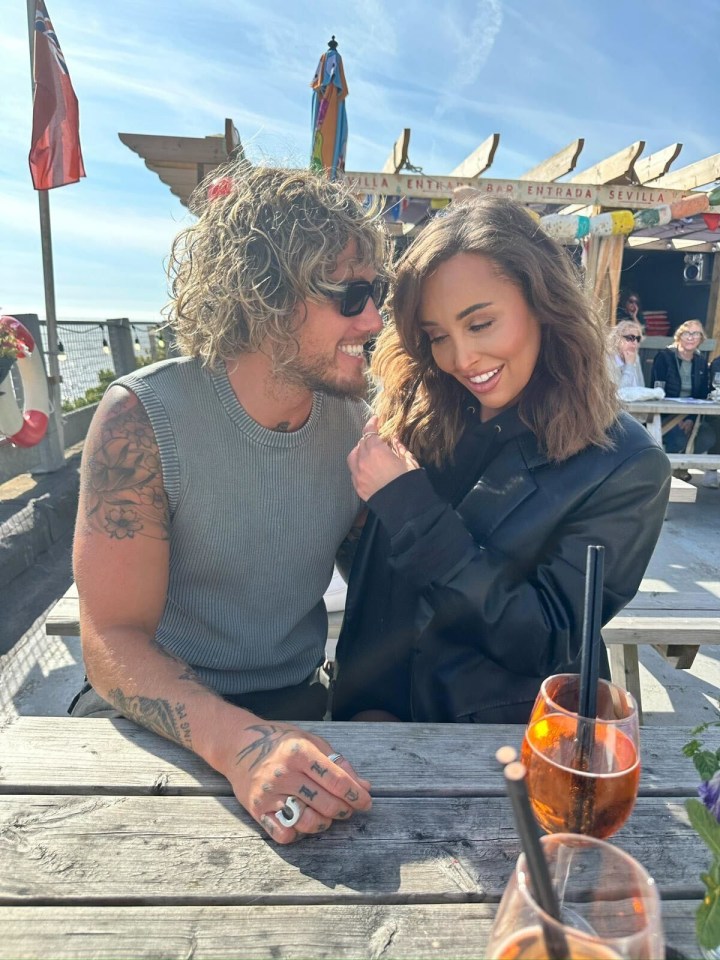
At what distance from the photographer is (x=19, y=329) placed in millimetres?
5465

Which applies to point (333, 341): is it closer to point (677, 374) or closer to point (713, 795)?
point (713, 795)

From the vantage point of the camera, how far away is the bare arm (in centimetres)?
104

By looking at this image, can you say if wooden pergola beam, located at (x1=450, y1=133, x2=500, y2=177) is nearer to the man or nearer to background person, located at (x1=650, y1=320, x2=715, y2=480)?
background person, located at (x1=650, y1=320, x2=715, y2=480)

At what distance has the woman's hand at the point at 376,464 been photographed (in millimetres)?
1584

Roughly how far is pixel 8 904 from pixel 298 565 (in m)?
1.00

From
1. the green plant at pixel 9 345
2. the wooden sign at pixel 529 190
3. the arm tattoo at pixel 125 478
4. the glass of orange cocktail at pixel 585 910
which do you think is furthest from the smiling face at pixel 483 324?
the wooden sign at pixel 529 190

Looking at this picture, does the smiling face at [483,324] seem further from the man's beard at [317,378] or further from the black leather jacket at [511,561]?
the man's beard at [317,378]

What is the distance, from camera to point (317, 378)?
71.1 inches

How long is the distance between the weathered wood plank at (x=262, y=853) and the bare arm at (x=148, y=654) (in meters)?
0.05

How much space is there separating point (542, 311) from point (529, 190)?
24.6 feet

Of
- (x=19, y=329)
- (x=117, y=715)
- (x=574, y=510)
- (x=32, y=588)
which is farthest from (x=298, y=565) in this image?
(x=19, y=329)

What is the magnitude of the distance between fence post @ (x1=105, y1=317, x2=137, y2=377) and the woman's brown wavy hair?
9.07 metres

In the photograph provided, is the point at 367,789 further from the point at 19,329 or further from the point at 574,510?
the point at 19,329

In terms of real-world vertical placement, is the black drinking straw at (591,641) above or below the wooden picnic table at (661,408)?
above
